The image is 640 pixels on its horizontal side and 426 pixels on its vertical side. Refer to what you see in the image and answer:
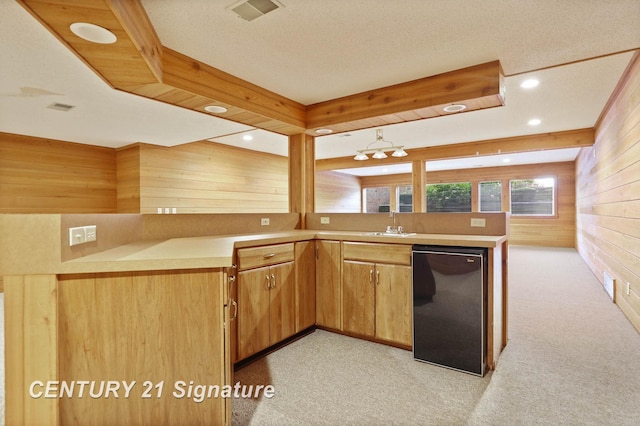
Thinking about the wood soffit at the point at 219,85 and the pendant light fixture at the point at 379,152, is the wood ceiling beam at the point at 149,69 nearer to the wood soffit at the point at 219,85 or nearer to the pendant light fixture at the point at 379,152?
the wood soffit at the point at 219,85

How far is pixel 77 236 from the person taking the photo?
4.95ft

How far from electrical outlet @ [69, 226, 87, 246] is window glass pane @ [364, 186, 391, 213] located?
11.2 metres

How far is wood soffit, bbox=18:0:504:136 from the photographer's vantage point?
5.82 ft

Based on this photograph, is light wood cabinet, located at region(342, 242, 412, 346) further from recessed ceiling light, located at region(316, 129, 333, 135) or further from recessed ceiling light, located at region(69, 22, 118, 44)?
recessed ceiling light, located at region(69, 22, 118, 44)

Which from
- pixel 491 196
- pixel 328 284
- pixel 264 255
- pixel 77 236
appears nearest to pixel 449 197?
pixel 491 196

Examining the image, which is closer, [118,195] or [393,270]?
[393,270]

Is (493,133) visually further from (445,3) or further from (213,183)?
(213,183)

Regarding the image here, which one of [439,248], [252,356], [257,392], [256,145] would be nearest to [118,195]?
[256,145]

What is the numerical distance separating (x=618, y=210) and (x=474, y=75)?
241 cm

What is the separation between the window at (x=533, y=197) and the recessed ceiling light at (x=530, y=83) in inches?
280

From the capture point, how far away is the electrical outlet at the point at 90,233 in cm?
160

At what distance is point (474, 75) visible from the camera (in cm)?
289

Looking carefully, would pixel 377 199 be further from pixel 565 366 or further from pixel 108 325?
pixel 108 325

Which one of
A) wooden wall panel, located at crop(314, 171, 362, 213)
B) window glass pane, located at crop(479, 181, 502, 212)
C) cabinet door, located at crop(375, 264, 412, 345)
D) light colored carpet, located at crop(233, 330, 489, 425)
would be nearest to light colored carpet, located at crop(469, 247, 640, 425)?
light colored carpet, located at crop(233, 330, 489, 425)
